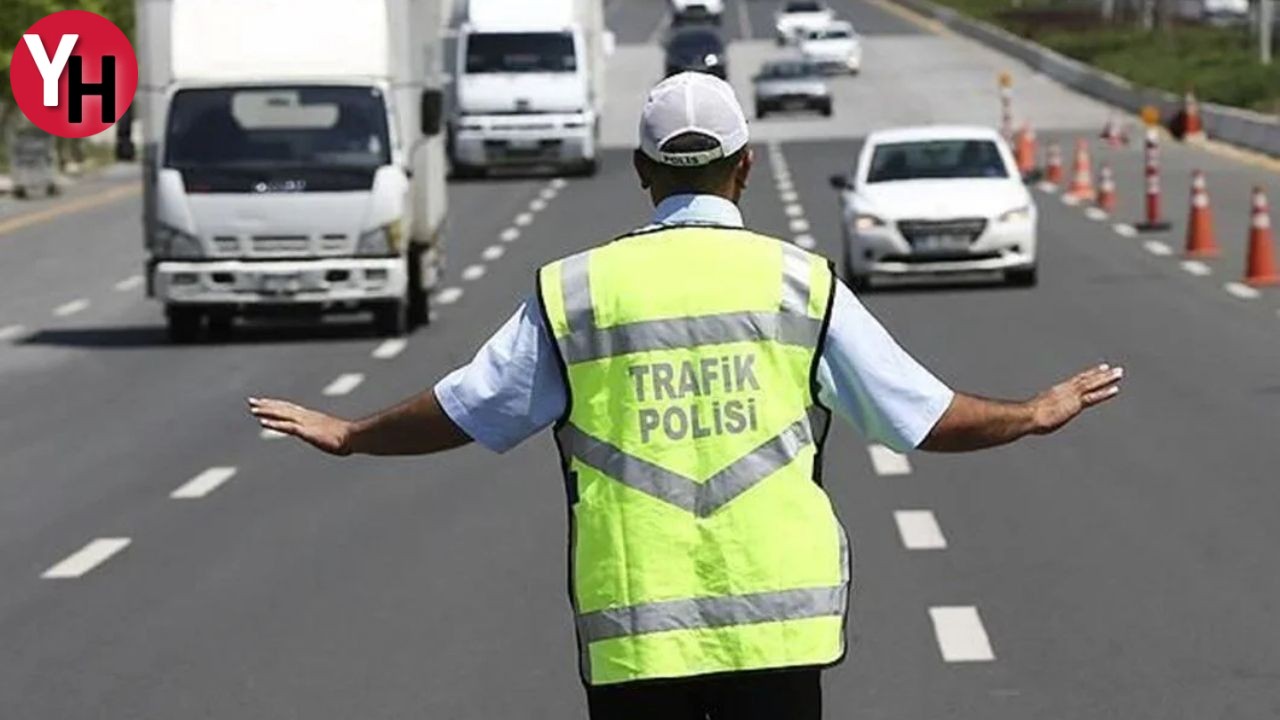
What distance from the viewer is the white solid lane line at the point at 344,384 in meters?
23.3

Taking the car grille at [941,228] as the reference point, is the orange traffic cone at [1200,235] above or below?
below

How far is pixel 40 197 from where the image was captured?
53688 millimetres

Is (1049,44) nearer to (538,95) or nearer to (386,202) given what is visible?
(538,95)

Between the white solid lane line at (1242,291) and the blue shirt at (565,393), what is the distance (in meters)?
23.8

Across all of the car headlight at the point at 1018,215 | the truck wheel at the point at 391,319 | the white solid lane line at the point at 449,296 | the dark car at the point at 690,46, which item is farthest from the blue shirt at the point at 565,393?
the dark car at the point at 690,46

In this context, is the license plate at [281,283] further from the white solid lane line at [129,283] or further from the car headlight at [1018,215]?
the white solid lane line at [129,283]

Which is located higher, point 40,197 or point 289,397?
point 289,397

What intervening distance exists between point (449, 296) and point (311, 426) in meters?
26.6

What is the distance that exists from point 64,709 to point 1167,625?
140 inches

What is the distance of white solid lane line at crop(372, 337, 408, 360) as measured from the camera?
1034 inches

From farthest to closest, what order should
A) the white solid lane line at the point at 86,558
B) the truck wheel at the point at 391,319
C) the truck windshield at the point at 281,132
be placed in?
the truck wheel at the point at 391,319, the truck windshield at the point at 281,132, the white solid lane line at the point at 86,558

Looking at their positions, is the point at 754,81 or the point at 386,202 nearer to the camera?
the point at 386,202

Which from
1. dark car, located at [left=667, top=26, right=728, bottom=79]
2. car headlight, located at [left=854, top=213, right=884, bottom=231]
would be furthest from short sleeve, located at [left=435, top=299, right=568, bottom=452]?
dark car, located at [left=667, top=26, right=728, bottom=79]

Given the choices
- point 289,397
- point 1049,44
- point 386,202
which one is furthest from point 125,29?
point 289,397
